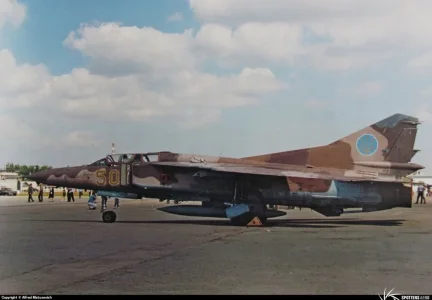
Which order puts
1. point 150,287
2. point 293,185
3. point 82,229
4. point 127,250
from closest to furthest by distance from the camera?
point 150,287, point 127,250, point 82,229, point 293,185

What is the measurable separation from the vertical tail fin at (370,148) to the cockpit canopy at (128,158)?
5411 millimetres

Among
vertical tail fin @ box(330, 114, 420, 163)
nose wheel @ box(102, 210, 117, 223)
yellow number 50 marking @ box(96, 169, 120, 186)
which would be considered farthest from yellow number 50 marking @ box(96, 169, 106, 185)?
vertical tail fin @ box(330, 114, 420, 163)

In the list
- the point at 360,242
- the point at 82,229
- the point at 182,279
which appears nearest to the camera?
the point at 182,279

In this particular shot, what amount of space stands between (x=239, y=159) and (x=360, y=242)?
8689mm

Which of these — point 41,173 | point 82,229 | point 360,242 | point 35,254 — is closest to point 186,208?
point 82,229

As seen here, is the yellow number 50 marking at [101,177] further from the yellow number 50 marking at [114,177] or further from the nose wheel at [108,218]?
the nose wheel at [108,218]

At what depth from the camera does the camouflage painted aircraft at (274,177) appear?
19.8 m

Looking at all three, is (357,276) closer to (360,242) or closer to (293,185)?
(360,242)

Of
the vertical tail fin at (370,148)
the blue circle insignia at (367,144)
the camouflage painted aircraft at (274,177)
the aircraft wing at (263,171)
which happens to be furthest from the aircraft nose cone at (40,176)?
the blue circle insignia at (367,144)

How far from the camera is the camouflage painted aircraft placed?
1983 centimetres

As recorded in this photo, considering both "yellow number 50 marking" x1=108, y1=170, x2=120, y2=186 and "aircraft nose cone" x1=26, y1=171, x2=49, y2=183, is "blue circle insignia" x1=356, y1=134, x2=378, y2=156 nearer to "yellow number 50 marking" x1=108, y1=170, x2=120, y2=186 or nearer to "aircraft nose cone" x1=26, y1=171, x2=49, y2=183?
"yellow number 50 marking" x1=108, y1=170, x2=120, y2=186

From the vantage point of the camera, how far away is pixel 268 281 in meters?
7.74

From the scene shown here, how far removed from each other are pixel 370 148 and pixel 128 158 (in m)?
9.68

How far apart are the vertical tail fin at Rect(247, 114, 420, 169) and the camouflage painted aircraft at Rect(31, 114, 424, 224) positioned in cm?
4
